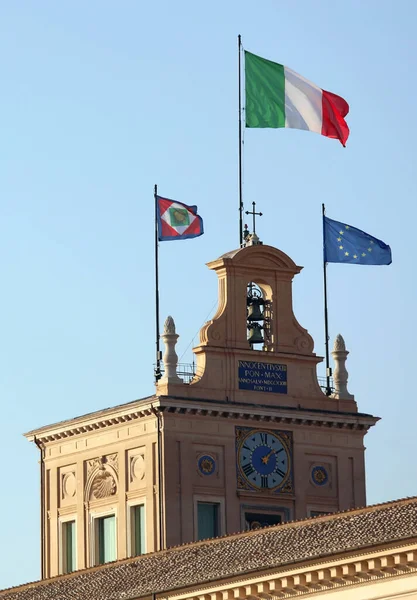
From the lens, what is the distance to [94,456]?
74.6 m

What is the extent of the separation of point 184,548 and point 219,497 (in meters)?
10.9

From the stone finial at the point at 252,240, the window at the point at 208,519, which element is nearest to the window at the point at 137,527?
the window at the point at 208,519

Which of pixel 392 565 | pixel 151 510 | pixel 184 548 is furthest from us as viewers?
pixel 151 510

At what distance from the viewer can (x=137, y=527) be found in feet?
239

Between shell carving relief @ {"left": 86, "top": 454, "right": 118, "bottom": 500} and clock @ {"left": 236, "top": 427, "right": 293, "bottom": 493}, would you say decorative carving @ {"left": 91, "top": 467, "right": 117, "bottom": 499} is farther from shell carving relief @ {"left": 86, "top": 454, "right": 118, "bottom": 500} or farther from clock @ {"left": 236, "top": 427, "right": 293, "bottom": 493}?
clock @ {"left": 236, "top": 427, "right": 293, "bottom": 493}

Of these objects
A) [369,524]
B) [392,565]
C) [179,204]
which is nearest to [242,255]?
[179,204]

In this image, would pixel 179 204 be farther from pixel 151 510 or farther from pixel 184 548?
pixel 184 548

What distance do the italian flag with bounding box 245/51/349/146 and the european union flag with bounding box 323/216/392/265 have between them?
3506mm

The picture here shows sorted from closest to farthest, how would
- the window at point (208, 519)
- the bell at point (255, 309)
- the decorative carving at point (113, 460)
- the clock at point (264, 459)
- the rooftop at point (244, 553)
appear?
the rooftop at point (244, 553) → the window at point (208, 519) → the clock at point (264, 459) → the decorative carving at point (113, 460) → the bell at point (255, 309)

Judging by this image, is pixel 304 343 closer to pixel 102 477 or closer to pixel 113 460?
pixel 113 460

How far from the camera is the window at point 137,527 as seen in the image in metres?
72.6

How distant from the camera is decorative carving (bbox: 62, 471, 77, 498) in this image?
247 feet

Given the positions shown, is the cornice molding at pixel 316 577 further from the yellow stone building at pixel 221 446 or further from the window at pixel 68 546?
the window at pixel 68 546

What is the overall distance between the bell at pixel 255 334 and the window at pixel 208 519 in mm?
4976
